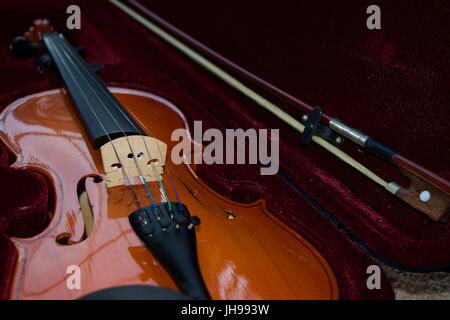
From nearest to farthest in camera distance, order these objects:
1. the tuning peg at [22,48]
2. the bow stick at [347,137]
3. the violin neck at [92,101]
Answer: the bow stick at [347,137] < the violin neck at [92,101] < the tuning peg at [22,48]

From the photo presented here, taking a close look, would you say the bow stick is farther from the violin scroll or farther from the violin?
the violin scroll

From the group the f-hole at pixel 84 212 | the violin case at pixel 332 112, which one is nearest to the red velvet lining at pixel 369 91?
the violin case at pixel 332 112

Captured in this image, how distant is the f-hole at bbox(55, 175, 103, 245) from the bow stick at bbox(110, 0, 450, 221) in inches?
18.0

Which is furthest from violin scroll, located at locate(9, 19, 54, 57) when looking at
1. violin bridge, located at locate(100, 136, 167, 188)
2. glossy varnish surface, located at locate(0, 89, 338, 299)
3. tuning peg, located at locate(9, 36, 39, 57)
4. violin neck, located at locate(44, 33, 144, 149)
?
violin bridge, located at locate(100, 136, 167, 188)

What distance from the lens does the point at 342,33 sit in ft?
2.88

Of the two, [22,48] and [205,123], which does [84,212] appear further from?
[22,48]

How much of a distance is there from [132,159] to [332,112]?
18.5 inches

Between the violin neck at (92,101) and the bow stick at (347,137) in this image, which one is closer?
the bow stick at (347,137)

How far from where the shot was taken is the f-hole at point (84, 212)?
0.66 meters

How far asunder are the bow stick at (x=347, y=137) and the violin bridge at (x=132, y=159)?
318mm

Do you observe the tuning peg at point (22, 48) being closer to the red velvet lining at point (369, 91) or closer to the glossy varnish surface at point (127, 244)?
the glossy varnish surface at point (127, 244)

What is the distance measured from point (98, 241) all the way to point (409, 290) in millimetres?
679

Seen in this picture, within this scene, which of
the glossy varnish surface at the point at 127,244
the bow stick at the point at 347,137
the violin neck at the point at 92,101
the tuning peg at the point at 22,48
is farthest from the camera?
the tuning peg at the point at 22,48

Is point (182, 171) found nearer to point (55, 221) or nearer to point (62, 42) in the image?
point (55, 221)
